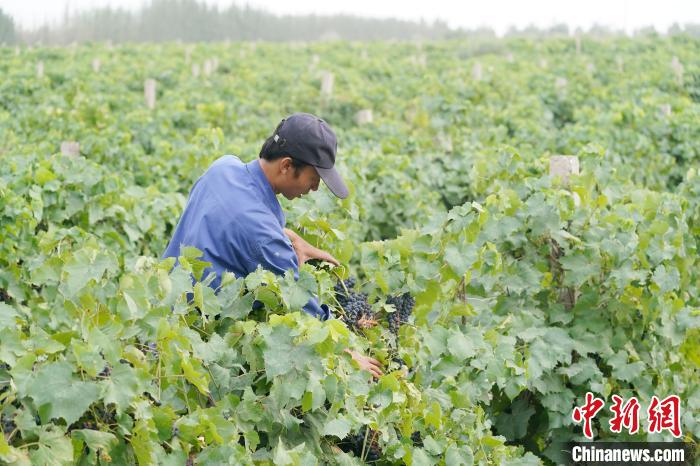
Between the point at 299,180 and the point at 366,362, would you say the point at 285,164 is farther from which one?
the point at 366,362

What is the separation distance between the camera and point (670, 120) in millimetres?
11492

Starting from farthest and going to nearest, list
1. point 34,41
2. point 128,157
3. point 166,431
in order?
point 34,41, point 128,157, point 166,431

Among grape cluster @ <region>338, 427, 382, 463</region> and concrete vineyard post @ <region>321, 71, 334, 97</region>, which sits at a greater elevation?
grape cluster @ <region>338, 427, 382, 463</region>

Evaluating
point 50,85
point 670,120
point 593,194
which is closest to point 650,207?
point 593,194

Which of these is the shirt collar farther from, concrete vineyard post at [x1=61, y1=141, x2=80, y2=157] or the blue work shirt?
concrete vineyard post at [x1=61, y1=141, x2=80, y2=157]

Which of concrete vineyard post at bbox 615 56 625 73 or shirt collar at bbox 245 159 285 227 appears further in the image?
concrete vineyard post at bbox 615 56 625 73

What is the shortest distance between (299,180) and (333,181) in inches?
5.5

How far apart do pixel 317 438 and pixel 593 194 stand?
10.3 feet

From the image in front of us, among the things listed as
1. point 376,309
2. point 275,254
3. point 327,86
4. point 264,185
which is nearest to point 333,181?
point 264,185

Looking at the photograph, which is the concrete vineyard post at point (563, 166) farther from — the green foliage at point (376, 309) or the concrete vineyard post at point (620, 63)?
the concrete vineyard post at point (620, 63)

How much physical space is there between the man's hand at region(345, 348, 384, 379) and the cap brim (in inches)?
26.6

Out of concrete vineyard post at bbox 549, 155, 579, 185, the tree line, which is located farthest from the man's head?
the tree line

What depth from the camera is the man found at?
11.6 ft

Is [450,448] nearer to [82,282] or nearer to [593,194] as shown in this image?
[82,282]
